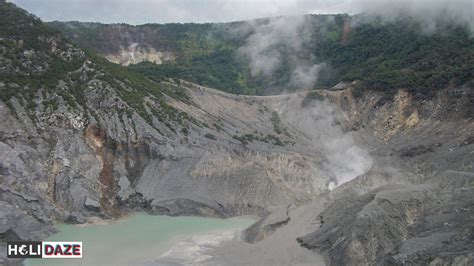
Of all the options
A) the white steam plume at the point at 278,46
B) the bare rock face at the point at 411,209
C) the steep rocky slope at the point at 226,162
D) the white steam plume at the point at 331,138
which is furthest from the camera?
the white steam plume at the point at 278,46

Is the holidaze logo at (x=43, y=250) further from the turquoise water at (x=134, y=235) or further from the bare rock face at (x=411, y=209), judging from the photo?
the bare rock face at (x=411, y=209)

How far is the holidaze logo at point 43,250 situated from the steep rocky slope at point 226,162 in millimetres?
2109

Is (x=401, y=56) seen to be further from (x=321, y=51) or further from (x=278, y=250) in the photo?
(x=278, y=250)

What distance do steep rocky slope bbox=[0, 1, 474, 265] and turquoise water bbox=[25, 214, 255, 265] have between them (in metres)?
1.61

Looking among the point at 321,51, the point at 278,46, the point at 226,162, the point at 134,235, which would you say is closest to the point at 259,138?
the point at 226,162

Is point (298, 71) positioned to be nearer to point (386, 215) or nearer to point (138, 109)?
point (138, 109)

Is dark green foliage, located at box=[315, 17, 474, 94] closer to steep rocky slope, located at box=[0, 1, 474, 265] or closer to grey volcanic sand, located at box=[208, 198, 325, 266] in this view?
steep rocky slope, located at box=[0, 1, 474, 265]

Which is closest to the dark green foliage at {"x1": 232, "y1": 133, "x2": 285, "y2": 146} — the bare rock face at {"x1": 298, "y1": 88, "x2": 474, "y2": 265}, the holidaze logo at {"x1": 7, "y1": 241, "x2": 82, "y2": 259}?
the bare rock face at {"x1": 298, "y1": 88, "x2": 474, "y2": 265}

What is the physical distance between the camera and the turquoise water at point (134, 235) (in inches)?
1483

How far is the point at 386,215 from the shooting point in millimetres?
35469

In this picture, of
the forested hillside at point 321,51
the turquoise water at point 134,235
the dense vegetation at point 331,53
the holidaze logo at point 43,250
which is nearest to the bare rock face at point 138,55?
the forested hillside at point 321,51

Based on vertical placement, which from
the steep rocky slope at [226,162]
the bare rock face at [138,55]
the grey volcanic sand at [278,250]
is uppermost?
the bare rock face at [138,55]

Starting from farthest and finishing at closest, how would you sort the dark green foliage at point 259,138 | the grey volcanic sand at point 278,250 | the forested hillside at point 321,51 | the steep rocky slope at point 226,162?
the forested hillside at point 321,51, the dark green foliage at point 259,138, the steep rocky slope at point 226,162, the grey volcanic sand at point 278,250

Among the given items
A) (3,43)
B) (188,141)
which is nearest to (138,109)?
(188,141)
